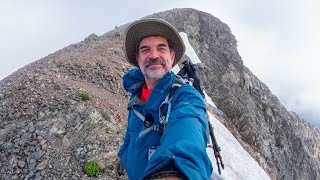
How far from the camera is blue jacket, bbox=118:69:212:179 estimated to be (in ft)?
9.00

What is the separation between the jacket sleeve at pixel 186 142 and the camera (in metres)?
2.71

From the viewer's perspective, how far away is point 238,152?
696 inches

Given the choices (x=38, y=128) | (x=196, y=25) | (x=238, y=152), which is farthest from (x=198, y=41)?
(x=38, y=128)

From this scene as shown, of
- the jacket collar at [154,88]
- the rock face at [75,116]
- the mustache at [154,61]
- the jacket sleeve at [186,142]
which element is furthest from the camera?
the rock face at [75,116]

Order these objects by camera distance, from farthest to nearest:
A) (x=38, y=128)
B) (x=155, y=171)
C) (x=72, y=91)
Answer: (x=72, y=91), (x=38, y=128), (x=155, y=171)

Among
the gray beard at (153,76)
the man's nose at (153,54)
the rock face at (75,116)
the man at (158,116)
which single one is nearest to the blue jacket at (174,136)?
the man at (158,116)

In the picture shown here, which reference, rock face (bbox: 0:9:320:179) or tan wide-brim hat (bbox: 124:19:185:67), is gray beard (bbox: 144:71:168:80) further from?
rock face (bbox: 0:9:320:179)

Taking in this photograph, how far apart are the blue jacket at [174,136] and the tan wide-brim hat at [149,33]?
1.63 ft

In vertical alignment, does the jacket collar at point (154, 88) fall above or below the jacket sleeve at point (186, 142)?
above

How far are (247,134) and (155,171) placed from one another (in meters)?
23.0

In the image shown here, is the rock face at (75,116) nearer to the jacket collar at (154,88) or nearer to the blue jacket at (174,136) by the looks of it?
the jacket collar at (154,88)

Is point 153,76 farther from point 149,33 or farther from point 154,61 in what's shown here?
point 149,33

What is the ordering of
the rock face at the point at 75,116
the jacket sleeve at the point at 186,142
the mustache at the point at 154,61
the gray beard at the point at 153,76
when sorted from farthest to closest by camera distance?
the rock face at the point at 75,116
the mustache at the point at 154,61
the gray beard at the point at 153,76
the jacket sleeve at the point at 186,142

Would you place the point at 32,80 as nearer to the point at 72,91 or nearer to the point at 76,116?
the point at 72,91
